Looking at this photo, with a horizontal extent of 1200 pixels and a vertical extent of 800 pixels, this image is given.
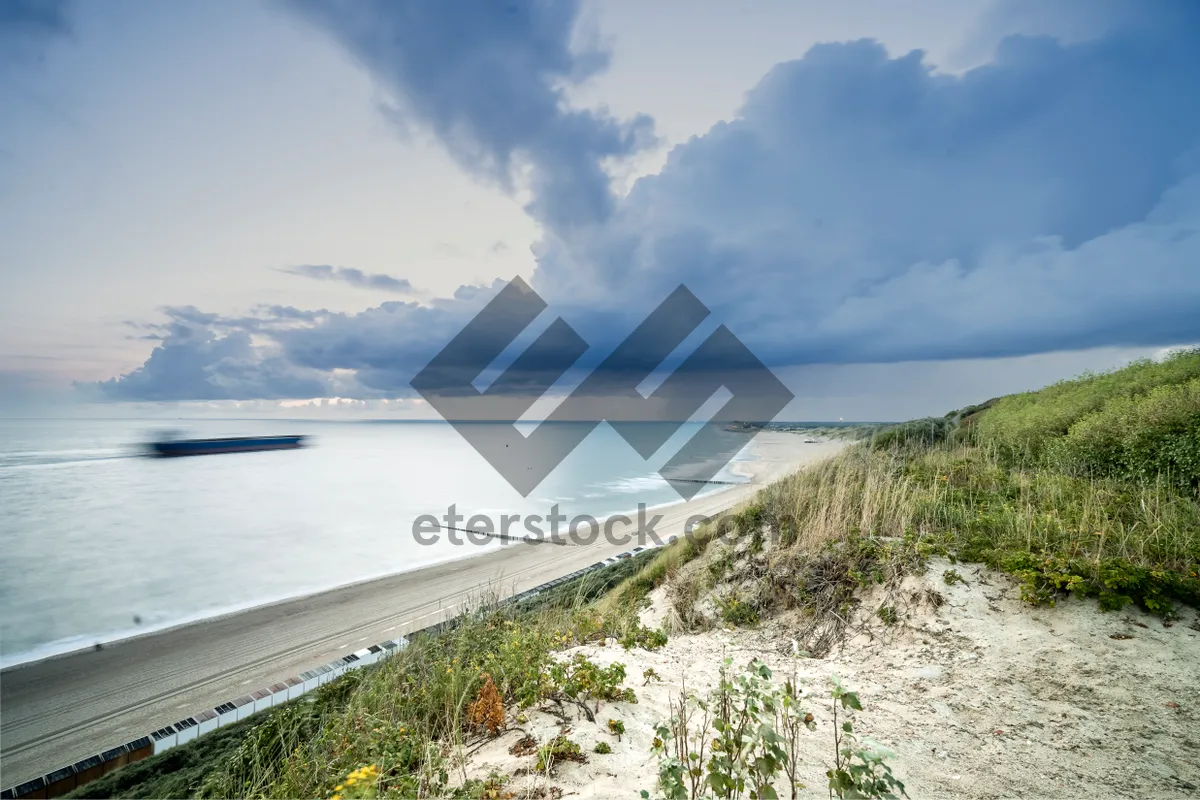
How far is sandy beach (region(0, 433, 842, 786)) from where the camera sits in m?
9.29

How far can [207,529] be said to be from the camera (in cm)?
2948

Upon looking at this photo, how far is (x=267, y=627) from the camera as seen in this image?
565 inches

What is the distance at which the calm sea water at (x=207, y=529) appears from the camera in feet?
57.0

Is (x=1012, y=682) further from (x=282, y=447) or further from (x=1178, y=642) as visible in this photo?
(x=282, y=447)

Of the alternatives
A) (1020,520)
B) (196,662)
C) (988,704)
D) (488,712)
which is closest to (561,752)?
(488,712)

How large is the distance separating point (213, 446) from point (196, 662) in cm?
9083

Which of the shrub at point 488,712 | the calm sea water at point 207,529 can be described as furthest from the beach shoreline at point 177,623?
the shrub at point 488,712

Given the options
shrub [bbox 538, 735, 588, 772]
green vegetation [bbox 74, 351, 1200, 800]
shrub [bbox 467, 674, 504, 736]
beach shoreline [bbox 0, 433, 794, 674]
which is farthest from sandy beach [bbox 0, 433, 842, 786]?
shrub [bbox 538, 735, 588, 772]

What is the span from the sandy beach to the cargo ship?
8297 centimetres

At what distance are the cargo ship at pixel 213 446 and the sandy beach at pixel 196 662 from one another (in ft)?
272

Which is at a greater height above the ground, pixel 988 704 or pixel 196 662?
pixel 988 704

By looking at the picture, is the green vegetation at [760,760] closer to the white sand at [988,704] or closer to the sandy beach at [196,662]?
the white sand at [988,704]

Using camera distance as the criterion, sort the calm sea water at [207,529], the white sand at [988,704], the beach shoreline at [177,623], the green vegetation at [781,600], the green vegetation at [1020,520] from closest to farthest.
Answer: the green vegetation at [781,600]
the white sand at [988,704]
the green vegetation at [1020,520]
the beach shoreline at [177,623]
the calm sea water at [207,529]

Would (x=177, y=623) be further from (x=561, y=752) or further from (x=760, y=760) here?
(x=760, y=760)
